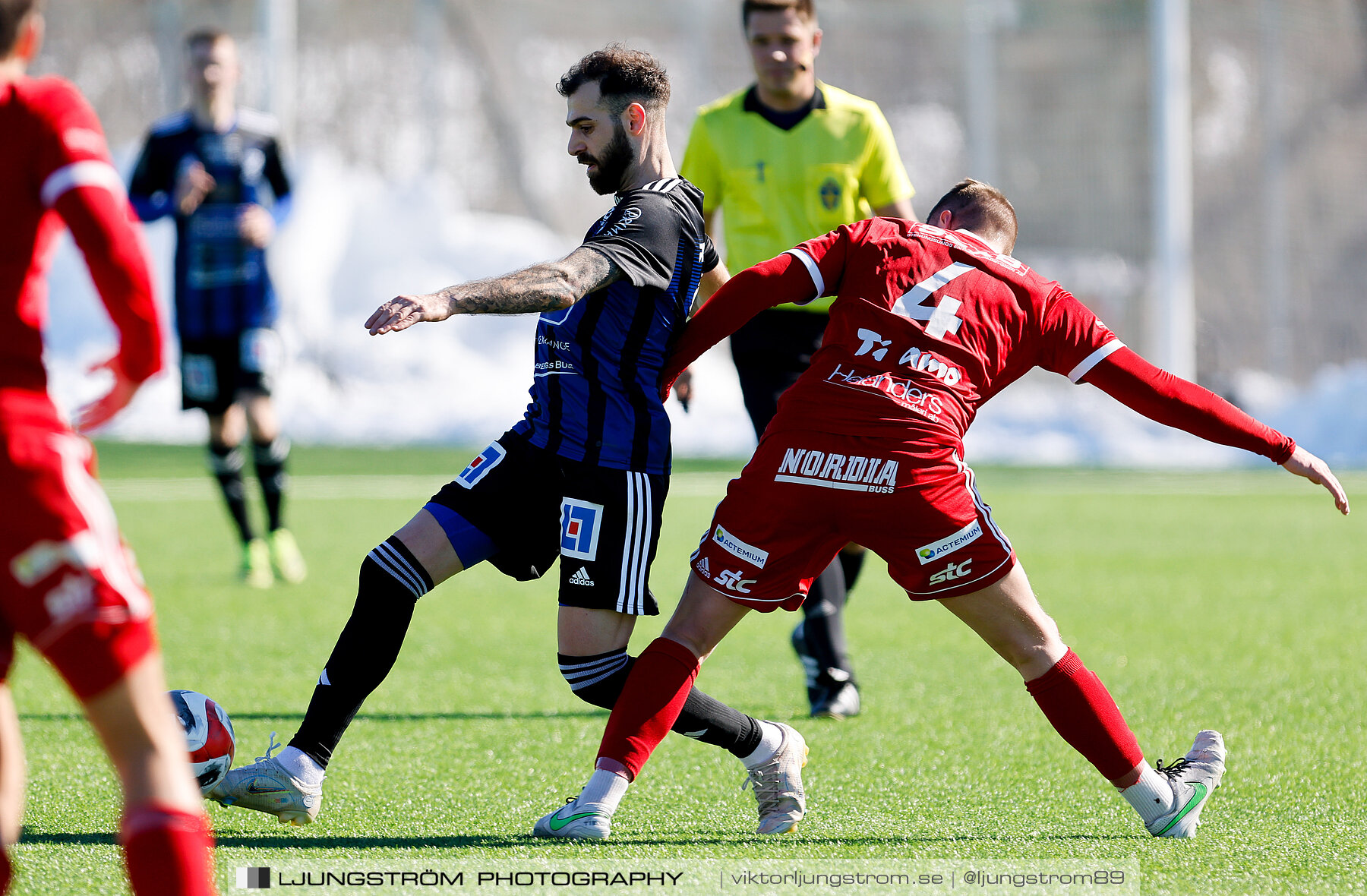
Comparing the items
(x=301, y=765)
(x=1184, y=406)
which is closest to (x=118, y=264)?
(x=301, y=765)

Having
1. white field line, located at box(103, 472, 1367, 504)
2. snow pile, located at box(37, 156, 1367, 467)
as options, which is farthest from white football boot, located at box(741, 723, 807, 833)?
snow pile, located at box(37, 156, 1367, 467)

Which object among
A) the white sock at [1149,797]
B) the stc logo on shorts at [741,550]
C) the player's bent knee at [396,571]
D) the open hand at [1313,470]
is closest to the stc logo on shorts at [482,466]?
the player's bent knee at [396,571]

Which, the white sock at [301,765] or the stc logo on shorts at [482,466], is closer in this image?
the white sock at [301,765]

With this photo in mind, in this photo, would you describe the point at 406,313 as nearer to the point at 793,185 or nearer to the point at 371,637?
the point at 371,637

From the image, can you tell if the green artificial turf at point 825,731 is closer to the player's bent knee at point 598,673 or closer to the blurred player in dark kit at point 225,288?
the player's bent knee at point 598,673

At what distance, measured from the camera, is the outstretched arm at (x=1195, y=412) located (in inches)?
137

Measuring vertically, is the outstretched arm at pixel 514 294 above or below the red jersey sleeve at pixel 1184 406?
above

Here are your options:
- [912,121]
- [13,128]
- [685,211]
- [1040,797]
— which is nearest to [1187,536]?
[1040,797]

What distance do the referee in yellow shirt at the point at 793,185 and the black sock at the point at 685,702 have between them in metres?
1.47

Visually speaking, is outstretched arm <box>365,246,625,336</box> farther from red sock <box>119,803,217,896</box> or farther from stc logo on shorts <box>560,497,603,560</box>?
red sock <box>119,803,217,896</box>

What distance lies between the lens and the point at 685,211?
3.70 metres

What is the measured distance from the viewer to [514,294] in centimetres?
317

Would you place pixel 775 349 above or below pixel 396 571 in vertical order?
above

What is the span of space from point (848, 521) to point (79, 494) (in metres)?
1.84
